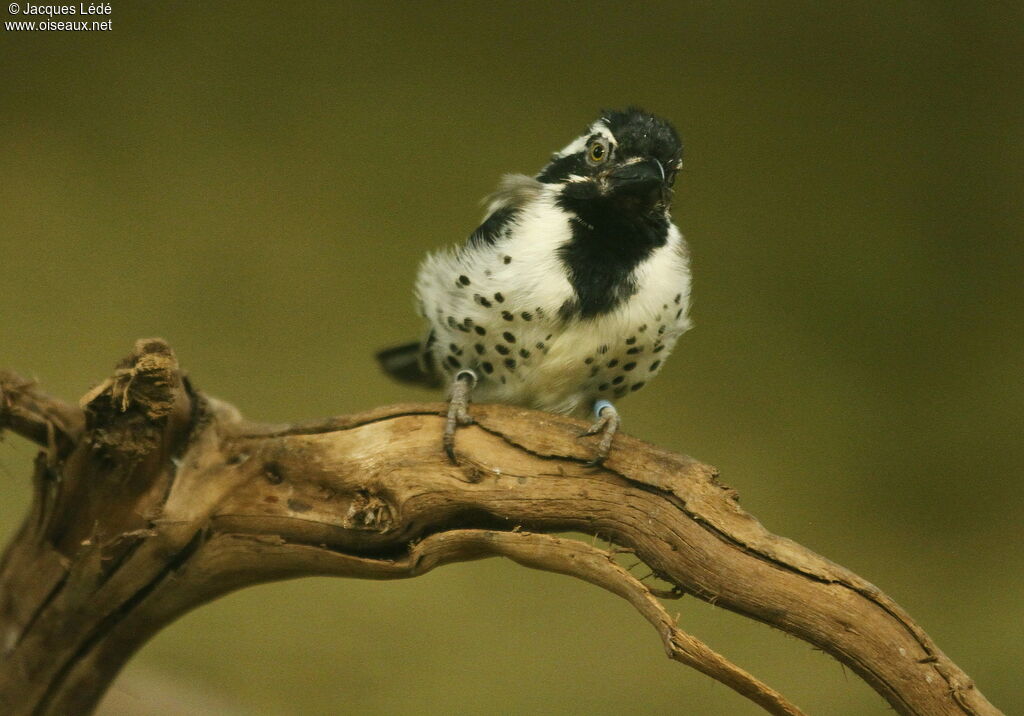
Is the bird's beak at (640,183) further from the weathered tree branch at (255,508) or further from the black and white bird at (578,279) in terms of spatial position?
the weathered tree branch at (255,508)

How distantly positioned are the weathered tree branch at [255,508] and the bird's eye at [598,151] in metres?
0.71

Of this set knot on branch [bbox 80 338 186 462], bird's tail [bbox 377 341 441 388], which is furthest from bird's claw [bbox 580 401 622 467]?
knot on branch [bbox 80 338 186 462]

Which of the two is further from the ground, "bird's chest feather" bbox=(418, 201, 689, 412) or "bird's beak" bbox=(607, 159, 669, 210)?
"bird's beak" bbox=(607, 159, 669, 210)

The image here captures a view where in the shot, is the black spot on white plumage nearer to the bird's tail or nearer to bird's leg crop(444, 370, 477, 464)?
bird's leg crop(444, 370, 477, 464)

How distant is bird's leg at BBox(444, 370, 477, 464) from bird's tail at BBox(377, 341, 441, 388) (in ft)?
1.97

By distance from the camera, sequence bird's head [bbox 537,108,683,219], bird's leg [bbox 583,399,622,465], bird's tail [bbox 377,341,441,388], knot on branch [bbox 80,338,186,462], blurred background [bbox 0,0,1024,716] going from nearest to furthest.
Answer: knot on branch [bbox 80,338,186,462]
bird's leg [bbox 583,399,622,465]
bird's head [bbox 537,108,683,219]
bird's tail [bbox 377,341,441,388]
blurred background [bbox 0,0,1024,716]

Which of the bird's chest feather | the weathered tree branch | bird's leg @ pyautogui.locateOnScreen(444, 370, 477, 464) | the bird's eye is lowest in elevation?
the weathered tree branch

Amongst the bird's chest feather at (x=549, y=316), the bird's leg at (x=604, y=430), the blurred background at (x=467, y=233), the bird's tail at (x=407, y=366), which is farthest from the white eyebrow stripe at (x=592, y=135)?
the blurred background at (x=467, y=233)

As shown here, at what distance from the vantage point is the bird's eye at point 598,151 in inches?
97.0

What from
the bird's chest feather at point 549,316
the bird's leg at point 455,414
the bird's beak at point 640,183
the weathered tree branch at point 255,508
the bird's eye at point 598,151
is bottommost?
the weathered tree branch at point 255,508

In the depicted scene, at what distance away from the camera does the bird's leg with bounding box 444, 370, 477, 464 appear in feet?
7.69

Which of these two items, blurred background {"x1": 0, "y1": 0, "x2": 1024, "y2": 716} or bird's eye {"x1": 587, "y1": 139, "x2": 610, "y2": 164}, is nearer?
bird's eye {"x1": 587, "y1": 139, "x2": 610, "y2": 164}

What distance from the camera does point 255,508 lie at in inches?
93.1

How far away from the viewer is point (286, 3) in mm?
4211
